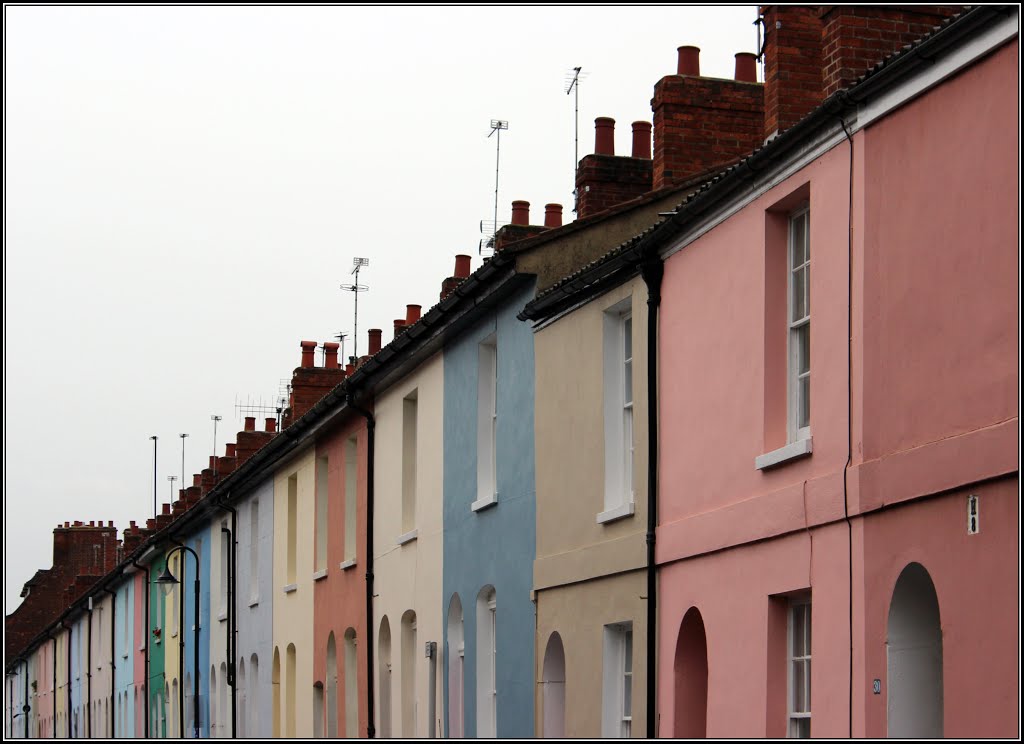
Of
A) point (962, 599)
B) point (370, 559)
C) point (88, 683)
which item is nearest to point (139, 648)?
point (88, 683)

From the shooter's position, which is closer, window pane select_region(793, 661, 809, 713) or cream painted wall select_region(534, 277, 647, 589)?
window pane select_region(793, 661, 809, 713)

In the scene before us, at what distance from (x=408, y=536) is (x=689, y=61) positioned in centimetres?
778

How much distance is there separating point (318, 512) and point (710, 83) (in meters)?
12.6

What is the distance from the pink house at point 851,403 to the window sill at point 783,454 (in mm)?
29

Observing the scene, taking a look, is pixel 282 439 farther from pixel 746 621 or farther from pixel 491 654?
pixel 746 621

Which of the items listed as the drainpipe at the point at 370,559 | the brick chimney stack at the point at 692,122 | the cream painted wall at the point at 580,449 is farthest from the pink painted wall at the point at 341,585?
the brick chimney stack at the point at 692,122

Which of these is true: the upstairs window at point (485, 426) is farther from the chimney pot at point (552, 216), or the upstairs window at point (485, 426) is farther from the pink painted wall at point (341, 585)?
the pink painted wall at point (341, 585)

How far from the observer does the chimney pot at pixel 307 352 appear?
37469 millimetres

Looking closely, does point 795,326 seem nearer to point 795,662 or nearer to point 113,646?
point 795,662

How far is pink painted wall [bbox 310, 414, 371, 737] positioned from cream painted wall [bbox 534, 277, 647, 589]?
318 inches

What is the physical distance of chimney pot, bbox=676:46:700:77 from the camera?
768 inches

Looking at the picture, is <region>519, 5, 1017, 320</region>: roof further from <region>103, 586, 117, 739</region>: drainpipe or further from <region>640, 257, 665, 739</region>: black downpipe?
<region>103, 586, 117, 739</region>: drainpipe

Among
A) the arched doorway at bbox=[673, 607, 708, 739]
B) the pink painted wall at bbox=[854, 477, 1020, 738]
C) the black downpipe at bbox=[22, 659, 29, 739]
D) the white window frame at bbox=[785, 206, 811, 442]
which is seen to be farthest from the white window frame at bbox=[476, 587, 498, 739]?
the black downpipe at bbox=[22, 659, 29, 739]

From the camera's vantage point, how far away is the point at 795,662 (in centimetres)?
1280
